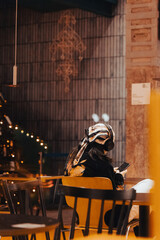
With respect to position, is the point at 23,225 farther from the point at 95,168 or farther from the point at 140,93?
the point at 140,93

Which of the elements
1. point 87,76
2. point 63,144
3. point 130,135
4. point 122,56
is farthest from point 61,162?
point 130,135

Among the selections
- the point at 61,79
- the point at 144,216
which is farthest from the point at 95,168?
the point at 61,79

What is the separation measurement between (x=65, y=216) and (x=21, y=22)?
20.7ft

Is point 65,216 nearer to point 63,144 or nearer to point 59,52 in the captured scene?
point 63,144

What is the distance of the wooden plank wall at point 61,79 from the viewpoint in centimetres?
1216

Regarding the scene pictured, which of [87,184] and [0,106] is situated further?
[0,106]

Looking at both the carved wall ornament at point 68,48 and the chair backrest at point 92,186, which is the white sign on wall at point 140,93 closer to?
the chair backrest at point 92,186

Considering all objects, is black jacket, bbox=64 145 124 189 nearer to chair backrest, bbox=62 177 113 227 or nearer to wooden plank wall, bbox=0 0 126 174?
chair backrest, bbox=62 177 113 227

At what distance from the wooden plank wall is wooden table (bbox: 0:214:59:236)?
29.9ft

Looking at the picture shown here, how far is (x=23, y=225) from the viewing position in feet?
8.58

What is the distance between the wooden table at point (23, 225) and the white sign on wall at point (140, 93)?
8.67 feet

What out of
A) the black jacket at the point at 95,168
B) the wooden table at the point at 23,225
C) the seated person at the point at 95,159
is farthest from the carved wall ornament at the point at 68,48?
the wooden table at the point at 23,225

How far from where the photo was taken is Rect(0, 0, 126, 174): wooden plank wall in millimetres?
12156

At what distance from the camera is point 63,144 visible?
12.7 m
